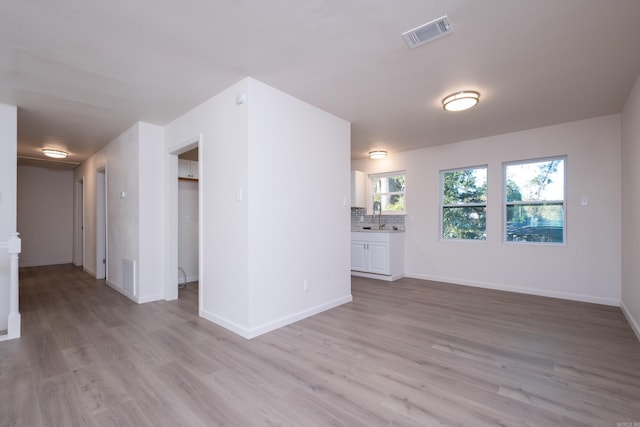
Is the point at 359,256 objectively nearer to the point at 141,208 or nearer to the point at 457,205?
the point at 457,205

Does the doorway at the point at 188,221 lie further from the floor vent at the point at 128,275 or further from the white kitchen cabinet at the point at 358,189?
the white kitchen cabinet at the point at 358,189

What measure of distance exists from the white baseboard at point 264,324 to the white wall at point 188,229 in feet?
6.71

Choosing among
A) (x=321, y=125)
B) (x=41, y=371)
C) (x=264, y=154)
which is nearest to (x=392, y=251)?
(x=321, y=125)

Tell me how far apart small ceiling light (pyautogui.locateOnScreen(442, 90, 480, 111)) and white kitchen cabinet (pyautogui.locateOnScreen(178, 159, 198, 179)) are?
4003 millimetres

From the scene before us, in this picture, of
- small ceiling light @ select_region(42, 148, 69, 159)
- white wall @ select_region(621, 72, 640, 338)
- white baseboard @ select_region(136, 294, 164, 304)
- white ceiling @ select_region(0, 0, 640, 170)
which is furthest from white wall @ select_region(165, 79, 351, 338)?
small ceiling light @ select_region(42, 148, 69, 159)

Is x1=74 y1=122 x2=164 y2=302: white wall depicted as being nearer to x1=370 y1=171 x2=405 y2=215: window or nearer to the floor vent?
the floor vent

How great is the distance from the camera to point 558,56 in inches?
95.3

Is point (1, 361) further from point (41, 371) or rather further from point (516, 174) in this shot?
point (516, 174)

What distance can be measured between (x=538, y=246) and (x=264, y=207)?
403cm

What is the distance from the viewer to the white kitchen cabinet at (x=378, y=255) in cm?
532

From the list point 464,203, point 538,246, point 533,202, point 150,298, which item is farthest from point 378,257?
point 150,298

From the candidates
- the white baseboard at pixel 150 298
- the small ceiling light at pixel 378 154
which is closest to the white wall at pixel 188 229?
the white baseboard at pixel 150 298

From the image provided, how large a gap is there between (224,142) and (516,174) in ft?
14.2

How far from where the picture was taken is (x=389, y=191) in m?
6.14
